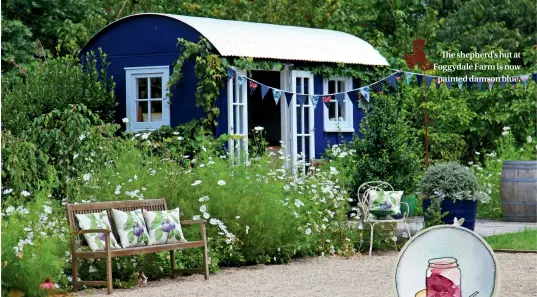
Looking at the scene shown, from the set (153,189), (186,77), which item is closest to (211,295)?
(153,189)

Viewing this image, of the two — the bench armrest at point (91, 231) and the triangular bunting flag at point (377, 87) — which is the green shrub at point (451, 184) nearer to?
the bench armrest at point (91, 231)

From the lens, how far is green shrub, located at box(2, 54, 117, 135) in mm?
15328

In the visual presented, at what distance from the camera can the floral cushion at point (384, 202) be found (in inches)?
453

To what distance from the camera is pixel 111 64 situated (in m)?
16.3

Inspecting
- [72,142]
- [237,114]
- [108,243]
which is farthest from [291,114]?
[108,243]

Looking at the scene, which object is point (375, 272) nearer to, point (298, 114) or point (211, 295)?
point (211, 295)

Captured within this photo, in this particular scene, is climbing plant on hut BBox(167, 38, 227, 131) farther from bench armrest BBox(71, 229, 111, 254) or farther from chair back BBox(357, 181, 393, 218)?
bench armrest BBox(71, 229, 111, 254)

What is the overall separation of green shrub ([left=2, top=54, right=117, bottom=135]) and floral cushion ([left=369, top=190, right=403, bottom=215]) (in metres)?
5.65

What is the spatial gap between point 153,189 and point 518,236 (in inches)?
187

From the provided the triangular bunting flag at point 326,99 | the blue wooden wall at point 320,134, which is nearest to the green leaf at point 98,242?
the triangular bunting flag at point 326,99

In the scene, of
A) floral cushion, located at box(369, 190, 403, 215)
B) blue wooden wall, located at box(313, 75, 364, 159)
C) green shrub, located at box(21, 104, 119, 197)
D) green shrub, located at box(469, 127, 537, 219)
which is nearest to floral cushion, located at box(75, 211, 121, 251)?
green shrub, located at box(21, 104, 119, 197)

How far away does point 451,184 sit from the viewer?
38.5ft

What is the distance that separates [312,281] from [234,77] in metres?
6.29

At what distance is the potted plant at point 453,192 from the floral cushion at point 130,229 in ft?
12.5
